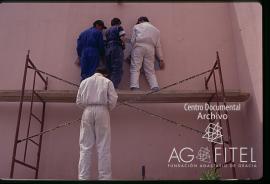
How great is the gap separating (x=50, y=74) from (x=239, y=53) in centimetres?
289

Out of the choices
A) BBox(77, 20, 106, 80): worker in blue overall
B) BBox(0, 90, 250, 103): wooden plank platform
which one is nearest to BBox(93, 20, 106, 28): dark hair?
BBox(77, 20, 106, 80): worker in blue overall

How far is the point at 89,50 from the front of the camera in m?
7.14

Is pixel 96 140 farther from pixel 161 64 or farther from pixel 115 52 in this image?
pixel 161 64

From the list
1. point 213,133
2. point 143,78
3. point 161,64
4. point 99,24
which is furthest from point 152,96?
point 99,24

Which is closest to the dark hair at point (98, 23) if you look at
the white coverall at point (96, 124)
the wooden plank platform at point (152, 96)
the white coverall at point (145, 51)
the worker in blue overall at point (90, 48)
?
the worker in blue overall at point (90, 48)

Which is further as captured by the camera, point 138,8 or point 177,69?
point 138,8

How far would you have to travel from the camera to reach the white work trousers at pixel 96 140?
5.64 m

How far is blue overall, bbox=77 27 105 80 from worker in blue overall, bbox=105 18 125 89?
0.14 metres

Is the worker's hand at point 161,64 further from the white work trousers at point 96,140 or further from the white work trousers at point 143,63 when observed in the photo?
the white work trousers at point 96,140

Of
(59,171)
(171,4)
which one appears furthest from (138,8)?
(59,171)

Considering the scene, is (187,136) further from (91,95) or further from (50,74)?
(50,74)

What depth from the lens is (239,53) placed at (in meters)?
7.23

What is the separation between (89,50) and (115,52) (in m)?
0.39

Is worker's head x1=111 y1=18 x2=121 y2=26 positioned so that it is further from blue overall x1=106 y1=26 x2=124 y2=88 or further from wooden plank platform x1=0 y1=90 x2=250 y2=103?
wooden plank platform x1=0 y1=90 x2=250 y2=103
